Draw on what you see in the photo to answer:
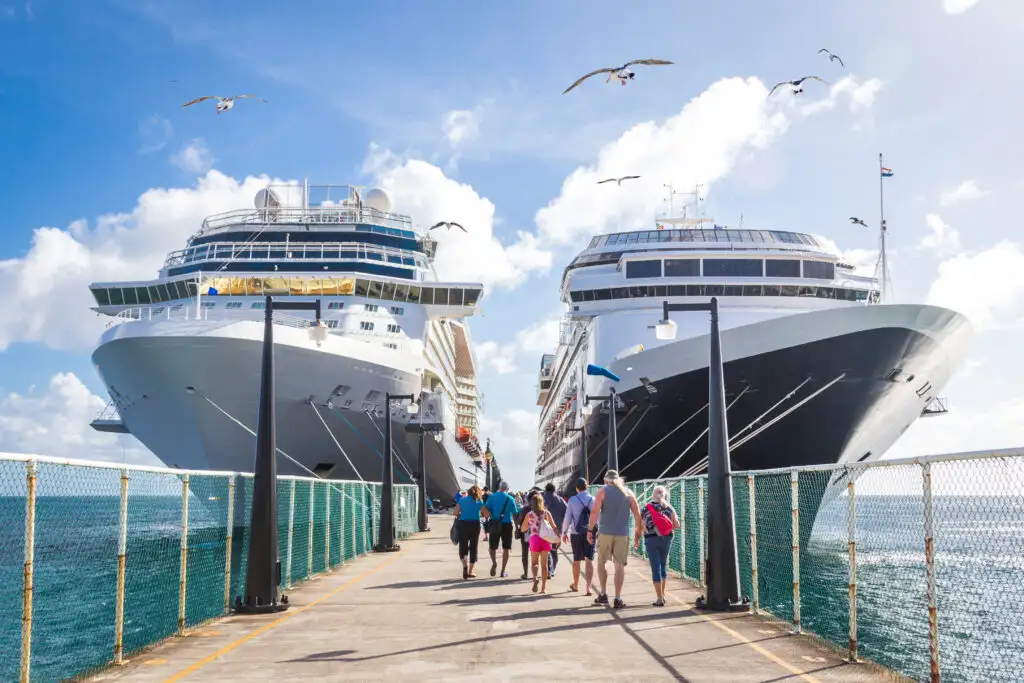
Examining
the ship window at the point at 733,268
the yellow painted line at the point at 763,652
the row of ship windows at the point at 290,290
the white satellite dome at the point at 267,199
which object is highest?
the white satellite dome at the point at 267,199

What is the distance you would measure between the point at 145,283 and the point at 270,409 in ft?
85.4

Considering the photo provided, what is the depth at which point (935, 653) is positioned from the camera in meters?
6.25

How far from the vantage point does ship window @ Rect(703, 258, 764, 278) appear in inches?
1308

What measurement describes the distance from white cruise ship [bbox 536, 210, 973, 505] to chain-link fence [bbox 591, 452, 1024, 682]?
1.99m

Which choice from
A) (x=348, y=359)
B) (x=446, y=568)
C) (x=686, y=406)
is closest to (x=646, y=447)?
(x=686, y=406)

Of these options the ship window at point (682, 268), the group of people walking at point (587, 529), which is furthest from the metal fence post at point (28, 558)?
the ship window at point (682, 268)

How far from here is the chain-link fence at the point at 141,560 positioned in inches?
276

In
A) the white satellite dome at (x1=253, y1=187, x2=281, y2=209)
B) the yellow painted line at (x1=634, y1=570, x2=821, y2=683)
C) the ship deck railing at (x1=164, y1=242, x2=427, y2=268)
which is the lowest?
the yellow painted line at (x1=634, y1=570, x2=821, y2=683)

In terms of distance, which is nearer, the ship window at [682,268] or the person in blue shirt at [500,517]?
the person in blue shirt at [500,517]

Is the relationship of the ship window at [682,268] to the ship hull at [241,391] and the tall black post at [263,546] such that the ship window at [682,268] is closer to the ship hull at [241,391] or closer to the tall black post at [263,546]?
the ship hull at [241,391]

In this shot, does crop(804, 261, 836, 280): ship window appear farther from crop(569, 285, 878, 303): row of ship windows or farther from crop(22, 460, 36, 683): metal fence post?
crop(22, 460, 36, 683): metal fence post

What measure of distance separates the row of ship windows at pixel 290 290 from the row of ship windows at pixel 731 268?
250 inches

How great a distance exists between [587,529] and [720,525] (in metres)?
2.10

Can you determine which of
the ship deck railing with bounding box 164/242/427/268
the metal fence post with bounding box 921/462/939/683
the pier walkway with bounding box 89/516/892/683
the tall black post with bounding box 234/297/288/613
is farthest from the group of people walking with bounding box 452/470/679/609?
the ship deck railing with bounding box 164/242/427/268
